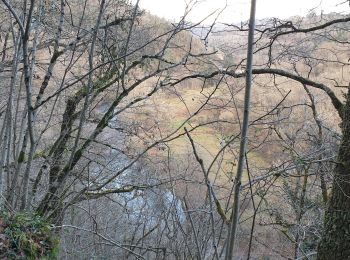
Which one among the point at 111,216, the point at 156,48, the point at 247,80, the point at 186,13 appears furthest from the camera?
the point at 111,216

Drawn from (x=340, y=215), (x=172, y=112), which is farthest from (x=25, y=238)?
(x=172, y=112)

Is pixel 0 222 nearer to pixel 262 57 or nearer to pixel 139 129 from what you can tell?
pixel 262 57

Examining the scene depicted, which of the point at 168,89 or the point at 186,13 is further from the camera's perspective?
the point at 168,89

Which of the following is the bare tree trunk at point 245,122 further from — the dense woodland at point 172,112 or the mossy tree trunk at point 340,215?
the mossy tree trunk at point 340,215

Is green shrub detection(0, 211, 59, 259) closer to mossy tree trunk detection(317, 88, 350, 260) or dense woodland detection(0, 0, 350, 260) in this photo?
dense woodland detection(0, 0, 350, 260)

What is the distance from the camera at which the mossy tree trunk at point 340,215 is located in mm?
4062

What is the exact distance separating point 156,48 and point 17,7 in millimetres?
2069

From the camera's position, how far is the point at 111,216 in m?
12.3

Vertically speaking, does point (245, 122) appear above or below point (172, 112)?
below

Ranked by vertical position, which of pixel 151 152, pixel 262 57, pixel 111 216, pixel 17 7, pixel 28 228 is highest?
pixel 17 7

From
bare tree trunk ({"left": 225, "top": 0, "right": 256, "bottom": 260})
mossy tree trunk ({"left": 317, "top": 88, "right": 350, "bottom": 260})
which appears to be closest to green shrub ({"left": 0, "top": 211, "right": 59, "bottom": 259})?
bare tree trunk ({"left": 225, "top": 0, "right": 256, "bottom": 260})

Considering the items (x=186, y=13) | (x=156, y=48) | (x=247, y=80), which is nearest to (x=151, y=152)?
(x=156, y=48)

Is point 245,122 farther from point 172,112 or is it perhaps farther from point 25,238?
point 172,112

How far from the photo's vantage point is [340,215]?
4.13 m
